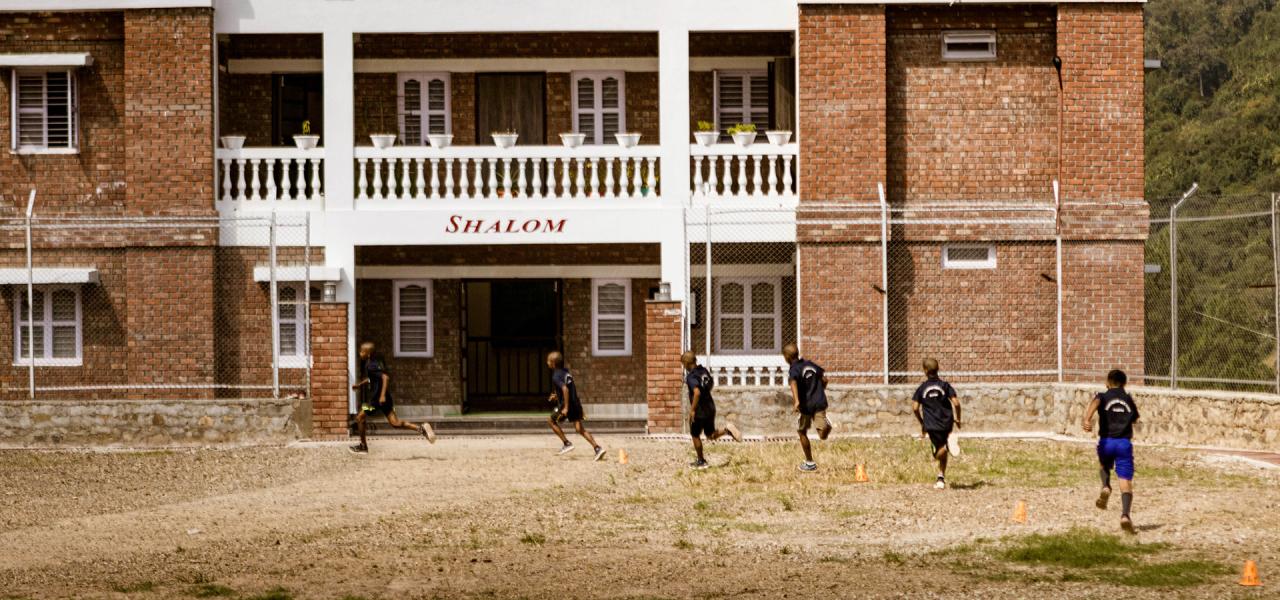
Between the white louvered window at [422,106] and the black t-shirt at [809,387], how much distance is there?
34.1 ft

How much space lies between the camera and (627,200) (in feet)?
92.9

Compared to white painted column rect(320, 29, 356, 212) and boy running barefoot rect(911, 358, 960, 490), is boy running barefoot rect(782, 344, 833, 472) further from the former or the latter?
white painted column rect(320, 29, 356, 212)

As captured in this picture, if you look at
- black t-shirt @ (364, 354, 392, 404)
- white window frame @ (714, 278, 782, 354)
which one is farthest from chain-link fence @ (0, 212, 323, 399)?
white window frame @ (714, 278, 782, 354)

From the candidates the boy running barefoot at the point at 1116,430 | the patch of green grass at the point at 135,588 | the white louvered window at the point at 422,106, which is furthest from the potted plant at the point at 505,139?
the patch of green grass at the point at 135,588

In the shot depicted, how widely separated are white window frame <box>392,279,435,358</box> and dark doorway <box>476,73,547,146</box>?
233 centimetres

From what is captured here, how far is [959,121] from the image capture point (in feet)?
92.4

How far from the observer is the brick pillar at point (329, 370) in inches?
1030

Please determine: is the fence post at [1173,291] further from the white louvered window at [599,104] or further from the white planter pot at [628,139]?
the white louvered window at [599,104]

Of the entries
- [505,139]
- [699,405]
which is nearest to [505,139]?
[505,139]

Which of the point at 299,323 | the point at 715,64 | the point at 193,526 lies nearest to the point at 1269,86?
the point at 715,64

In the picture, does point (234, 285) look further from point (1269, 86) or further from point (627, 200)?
point (1269, 86)

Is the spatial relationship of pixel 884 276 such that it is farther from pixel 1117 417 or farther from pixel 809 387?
pixel 1117 417

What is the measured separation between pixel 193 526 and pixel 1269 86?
166 ft

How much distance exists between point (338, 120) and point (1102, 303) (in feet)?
35.5
